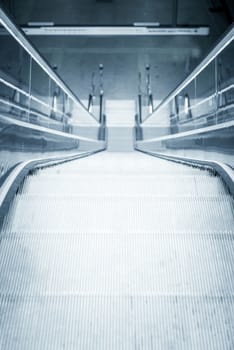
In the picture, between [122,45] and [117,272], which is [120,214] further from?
[122,45]

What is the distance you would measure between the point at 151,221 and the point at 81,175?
3.19 ft

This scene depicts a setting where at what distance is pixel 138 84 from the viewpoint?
11.7m

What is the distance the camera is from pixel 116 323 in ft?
4.69

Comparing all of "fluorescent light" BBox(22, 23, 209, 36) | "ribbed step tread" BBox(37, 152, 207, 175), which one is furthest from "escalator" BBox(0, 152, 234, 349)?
"fluorescent light" BBox(22, 23, 209, 36)

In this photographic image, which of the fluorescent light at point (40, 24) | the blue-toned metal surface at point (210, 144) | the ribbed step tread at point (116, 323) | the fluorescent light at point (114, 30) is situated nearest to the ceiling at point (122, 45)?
the fluorescent light at point (114, 30)

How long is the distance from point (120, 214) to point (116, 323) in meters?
0.73

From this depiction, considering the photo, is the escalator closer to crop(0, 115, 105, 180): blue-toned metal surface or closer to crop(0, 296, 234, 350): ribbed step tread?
crop(0, 296, 234, 350): ribbed step tread

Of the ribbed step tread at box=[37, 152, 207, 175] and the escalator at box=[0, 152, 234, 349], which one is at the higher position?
the ribbed step tread at box=[37, 152, 207, 175]

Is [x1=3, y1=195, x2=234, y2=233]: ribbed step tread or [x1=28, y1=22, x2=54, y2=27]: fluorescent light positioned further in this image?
[x1=28, y1=22, x2=54, y2=27]: fluorescent light

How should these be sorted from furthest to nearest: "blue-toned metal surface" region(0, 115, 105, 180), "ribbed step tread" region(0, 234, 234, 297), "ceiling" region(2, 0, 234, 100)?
"ceiling" region(2, 0, 234, 100) < "blue-toned metal surface" region(0, 115, 105, 180) < "ribbed step tread" region(0, 234, 234, 297)

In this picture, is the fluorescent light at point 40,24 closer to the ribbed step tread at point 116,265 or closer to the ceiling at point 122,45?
the ceiling at point 122,45

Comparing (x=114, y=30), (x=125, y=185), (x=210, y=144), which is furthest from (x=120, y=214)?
(x=114, y=30)

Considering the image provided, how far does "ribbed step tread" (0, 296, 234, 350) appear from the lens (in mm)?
1358

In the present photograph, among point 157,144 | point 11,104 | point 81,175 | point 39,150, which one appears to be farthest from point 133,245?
point 157,144
